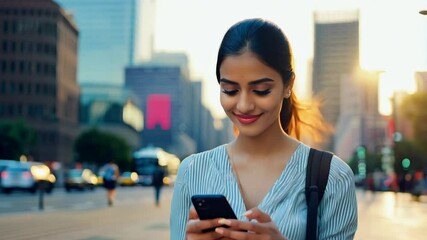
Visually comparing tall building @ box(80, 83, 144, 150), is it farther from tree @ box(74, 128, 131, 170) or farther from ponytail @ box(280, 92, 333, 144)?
ponytail @ box(280, 92, 333, 144)

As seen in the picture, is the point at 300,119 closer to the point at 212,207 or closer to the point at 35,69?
the point at 212,207

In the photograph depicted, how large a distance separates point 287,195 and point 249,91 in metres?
0.39

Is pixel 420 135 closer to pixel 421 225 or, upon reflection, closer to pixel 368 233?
pixel 421 225

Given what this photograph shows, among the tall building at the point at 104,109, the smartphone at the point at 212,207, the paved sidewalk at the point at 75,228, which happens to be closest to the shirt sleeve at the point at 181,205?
the smartphone at the point at 212,207

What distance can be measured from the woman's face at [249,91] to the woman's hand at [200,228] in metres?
0.43

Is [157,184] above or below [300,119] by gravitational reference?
below

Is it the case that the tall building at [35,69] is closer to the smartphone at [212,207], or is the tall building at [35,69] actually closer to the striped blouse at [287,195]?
the striped blouse at [287,195]

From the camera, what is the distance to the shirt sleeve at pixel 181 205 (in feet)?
10.2

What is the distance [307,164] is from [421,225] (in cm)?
1970

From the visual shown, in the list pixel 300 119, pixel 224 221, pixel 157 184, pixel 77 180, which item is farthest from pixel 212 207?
pixel 77 180

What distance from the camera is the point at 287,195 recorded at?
9.80 ft

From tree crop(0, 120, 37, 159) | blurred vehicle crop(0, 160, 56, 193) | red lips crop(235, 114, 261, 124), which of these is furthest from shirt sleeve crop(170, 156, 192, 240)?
tree crop(0, 120, 37, 159)

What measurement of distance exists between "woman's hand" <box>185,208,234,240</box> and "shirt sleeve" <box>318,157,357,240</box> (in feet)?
1.48

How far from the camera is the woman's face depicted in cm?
299
